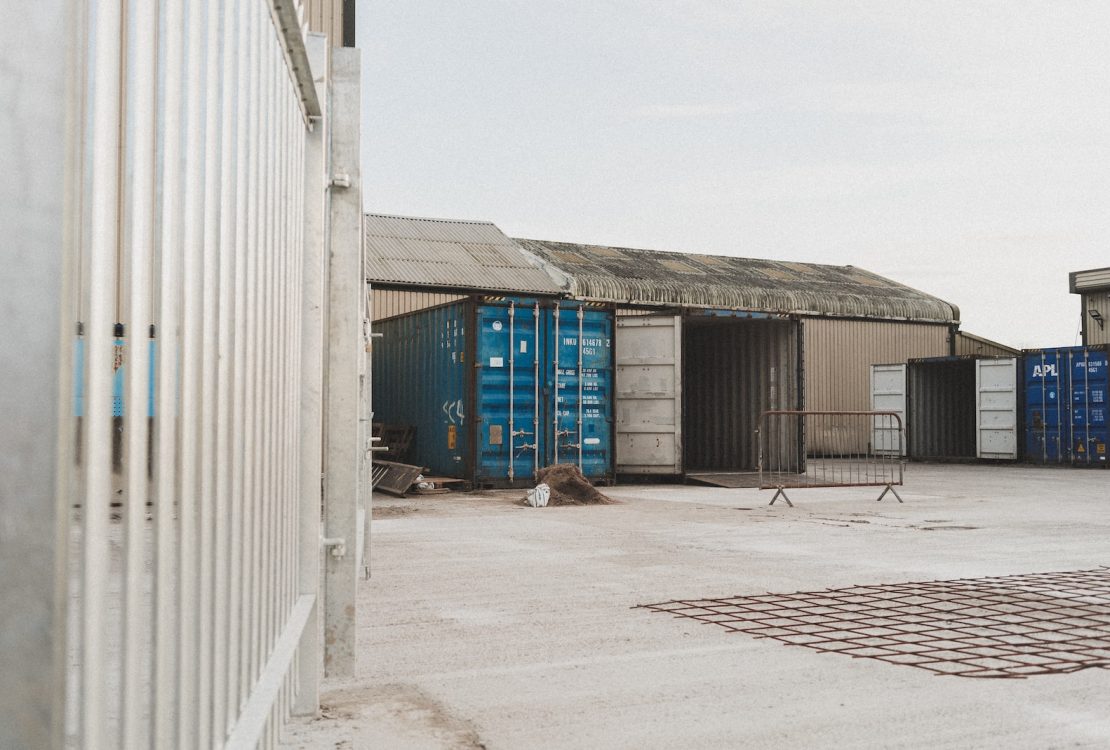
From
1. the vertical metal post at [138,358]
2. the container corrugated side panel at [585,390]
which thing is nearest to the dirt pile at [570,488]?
the container corrugated side panel at [585,390]

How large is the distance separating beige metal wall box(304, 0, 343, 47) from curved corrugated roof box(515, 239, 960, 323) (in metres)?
12.1

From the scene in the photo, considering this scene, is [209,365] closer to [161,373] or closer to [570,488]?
[161,373]

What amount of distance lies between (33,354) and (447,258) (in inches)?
1067

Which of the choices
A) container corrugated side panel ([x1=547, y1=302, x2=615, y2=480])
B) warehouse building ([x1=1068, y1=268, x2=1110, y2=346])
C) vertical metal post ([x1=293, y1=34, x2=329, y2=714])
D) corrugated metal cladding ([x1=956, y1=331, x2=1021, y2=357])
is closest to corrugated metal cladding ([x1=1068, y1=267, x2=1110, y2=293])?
warehouse building ([x1=1068, y1=268, x2=1110, y2=346])

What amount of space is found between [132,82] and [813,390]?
105 feet

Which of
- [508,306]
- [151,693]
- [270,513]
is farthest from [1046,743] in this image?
[508,306]

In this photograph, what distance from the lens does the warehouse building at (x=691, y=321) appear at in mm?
18109

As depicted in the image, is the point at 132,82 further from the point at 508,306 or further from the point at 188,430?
the point at 508,306

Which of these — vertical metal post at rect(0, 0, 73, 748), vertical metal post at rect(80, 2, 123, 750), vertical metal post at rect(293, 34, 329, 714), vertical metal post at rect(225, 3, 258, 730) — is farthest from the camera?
vertical metal post at rect(293, 34, 329, 714)

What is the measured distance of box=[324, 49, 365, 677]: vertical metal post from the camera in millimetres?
4102

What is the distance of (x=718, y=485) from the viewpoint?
57.6ft

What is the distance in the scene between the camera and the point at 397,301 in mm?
25766

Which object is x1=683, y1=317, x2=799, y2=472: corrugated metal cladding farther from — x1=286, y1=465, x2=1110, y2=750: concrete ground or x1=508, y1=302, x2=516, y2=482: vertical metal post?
x1=286, y1=465, x2=1110, y2=750: concrete ground

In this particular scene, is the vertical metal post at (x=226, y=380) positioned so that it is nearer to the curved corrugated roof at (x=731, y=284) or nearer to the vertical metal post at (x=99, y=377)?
the vertical metal post at (x=99, y=377)
